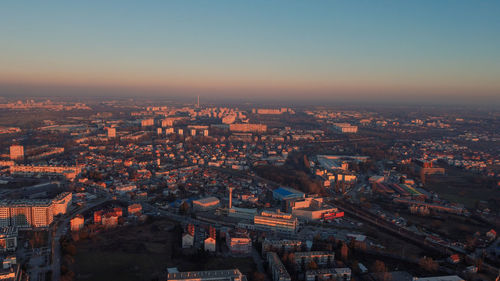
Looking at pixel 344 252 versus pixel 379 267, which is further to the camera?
pixel 344 252

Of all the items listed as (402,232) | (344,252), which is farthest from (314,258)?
(402,232)

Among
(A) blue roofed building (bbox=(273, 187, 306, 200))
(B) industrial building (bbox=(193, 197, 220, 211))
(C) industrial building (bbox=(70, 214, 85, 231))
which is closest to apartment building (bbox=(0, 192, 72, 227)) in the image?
(C) industrial building (bbox=(70, 214, 85, 231))

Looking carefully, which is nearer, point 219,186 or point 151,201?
point 151,201

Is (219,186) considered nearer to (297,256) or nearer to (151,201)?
(151,201)

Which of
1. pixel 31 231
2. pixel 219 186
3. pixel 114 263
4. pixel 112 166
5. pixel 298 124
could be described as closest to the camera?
pixel 114 263

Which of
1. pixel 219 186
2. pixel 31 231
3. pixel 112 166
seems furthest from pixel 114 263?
pixel 112 166

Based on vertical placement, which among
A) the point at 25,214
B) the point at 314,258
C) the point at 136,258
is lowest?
the point at 136,258

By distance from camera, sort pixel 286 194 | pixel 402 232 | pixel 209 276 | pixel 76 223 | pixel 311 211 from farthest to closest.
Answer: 1. pixel 286 194
2. pixel 311 211
3. pixel 402 232
4. pixel 76 223
5. pixel 209 276

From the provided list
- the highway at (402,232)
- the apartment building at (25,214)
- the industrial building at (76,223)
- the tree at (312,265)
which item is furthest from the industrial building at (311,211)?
the apartment building at (25,214)

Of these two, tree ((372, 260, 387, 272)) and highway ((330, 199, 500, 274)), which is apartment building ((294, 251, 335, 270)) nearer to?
tree ((372, 260, 387, 272))

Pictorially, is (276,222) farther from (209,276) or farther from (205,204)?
(209,276)

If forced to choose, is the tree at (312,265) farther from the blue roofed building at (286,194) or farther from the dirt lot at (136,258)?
the blue roofed building at (286,194)
